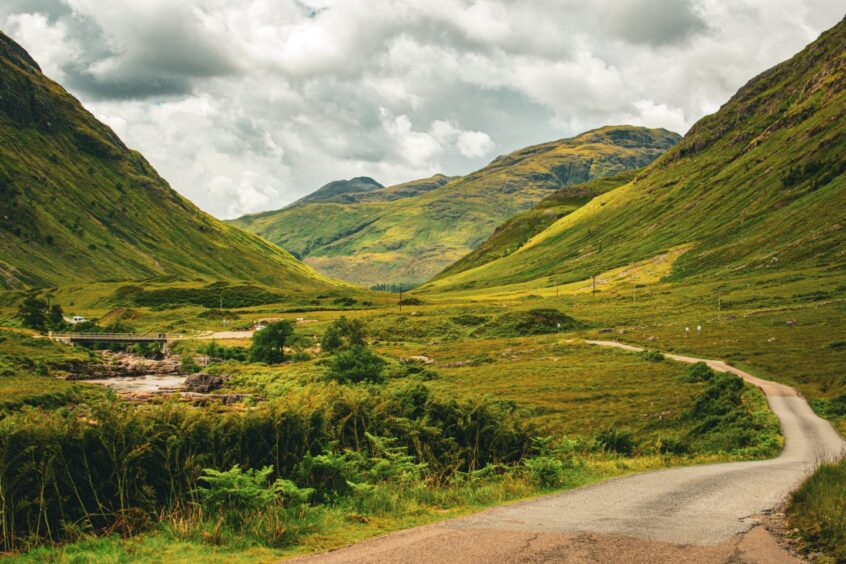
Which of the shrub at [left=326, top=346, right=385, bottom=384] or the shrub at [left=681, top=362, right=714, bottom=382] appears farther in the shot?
the shrub at [left=326, top=346, right=385, bottom=384]

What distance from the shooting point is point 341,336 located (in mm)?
115625

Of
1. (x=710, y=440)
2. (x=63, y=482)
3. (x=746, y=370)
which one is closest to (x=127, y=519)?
(x=63, y=482)

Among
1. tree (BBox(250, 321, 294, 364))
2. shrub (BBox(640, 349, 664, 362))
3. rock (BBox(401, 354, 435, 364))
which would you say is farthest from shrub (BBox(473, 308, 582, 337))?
tree (BBox(250, 321, 294, 364))

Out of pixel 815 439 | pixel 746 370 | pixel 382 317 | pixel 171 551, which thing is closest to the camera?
pixel 171 551

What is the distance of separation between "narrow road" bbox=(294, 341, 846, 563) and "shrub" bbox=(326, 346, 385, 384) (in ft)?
180

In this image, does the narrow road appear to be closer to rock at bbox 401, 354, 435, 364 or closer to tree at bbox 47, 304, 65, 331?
rock at bbox 401, 354, 435, 364

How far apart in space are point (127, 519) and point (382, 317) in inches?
5734

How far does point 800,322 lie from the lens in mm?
103188

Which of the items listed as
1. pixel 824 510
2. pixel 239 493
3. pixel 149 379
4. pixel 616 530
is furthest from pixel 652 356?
pixel 239 493

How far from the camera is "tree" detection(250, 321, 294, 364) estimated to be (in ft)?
355

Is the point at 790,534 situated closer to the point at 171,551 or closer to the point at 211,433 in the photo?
the point at 171,551

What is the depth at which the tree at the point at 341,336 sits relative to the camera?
10981 centimetres

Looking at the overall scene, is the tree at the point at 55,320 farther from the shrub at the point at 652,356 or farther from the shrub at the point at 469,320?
the shrub at the point at 652,356

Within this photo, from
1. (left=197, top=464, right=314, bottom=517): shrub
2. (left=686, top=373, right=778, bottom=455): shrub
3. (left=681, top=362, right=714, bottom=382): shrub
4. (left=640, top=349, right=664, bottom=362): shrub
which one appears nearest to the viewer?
(left=197, top=464, right=314, bottom=517): shrub
